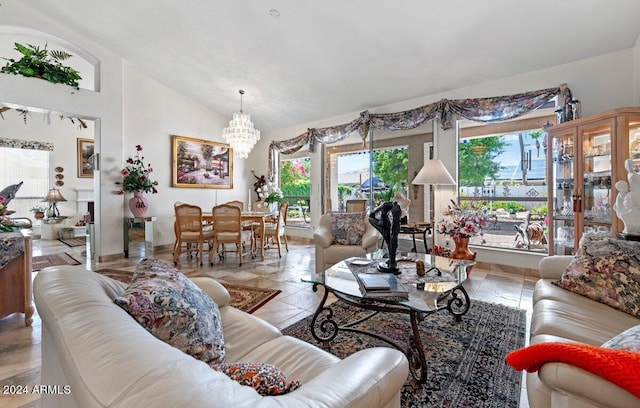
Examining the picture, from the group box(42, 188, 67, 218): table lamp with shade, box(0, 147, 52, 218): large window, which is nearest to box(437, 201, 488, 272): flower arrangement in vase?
box(42, 188, 67, 218): table lamp with shade

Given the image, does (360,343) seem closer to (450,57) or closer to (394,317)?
(394,317)

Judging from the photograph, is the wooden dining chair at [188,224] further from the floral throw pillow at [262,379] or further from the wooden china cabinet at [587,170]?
the wooden china cabinet at [587,170]

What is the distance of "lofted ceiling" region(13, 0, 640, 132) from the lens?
9.71ft

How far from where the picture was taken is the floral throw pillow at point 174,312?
0.92 m

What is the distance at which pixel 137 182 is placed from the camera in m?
4.97

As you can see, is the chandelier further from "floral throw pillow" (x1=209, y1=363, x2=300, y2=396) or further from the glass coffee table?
"floral throw pillow" (x1=209, y1=363, x2=300, y2=396)

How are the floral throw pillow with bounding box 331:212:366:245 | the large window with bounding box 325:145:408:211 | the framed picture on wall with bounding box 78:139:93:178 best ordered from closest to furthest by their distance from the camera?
the floral throw pillow with bounding box 331:212:366:245
the large window with bounding box 325:145:408:211
the framed picture on wall with bounding box 78:139:93:178

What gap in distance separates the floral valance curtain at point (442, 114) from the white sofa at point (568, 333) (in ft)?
7.93

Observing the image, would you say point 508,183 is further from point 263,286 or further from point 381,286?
point 263,286

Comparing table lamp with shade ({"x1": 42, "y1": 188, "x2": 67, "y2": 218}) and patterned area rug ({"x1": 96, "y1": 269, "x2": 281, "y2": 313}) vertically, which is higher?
table lamp with shade ({"x1": 42, "y1": 188, "x2": 67, "y2": 218})

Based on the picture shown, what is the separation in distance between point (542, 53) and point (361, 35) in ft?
6.91

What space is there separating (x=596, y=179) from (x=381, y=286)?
2.92 metres

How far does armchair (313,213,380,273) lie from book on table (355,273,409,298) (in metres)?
1.28

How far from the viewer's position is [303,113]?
586cm
